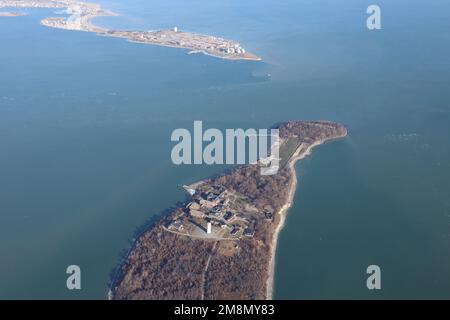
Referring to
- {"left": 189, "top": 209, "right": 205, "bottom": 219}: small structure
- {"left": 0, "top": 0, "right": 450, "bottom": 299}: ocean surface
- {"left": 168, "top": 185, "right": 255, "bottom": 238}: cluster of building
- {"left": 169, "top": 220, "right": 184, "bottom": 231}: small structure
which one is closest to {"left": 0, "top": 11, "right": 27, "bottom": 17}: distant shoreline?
{"left": 0, "top": 0, "right": 450, "bottom": 299}: ocean surface

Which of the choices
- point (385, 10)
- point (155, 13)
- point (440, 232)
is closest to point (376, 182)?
point (440, 232)

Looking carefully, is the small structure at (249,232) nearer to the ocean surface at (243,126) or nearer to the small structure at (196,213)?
the ocean surface at (243,126)

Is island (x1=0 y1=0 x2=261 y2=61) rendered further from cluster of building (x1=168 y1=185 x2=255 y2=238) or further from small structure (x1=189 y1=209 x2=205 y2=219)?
small structure (x1=189 y1=209 x2=205 y2=219)

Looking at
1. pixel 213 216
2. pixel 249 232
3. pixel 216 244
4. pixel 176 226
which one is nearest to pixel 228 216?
pixel 213 216

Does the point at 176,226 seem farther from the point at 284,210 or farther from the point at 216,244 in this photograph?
the point at 284,210

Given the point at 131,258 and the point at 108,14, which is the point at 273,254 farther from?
the point at 108,14

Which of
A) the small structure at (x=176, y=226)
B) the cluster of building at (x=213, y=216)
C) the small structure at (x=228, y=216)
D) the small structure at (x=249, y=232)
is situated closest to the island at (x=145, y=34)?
the cluster of building at (x=213, y=216)
